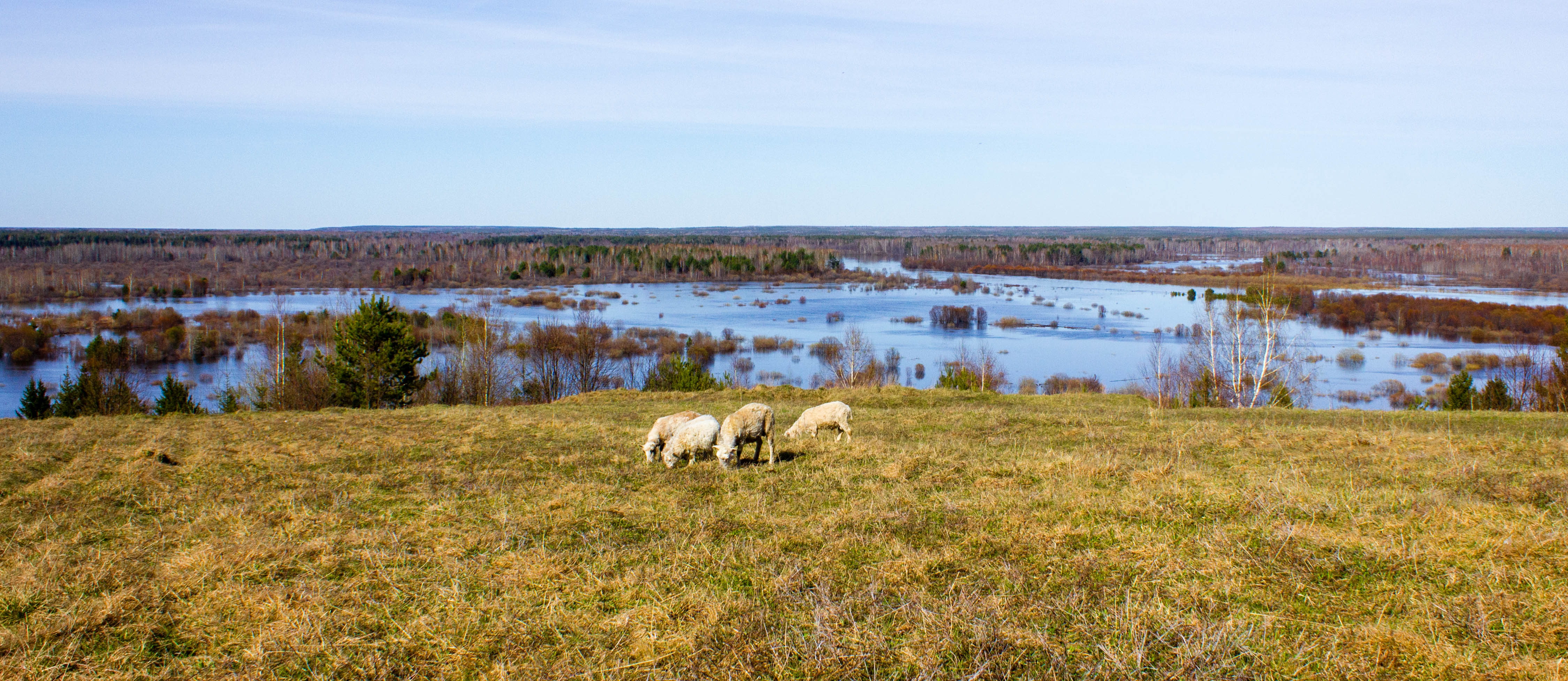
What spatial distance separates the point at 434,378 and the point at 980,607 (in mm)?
36331

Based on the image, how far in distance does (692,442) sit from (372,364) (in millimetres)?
23204

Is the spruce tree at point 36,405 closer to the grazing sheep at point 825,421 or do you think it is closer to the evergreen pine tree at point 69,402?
the evergreen pine tree at point 69,402

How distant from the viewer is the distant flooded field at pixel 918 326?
150ft

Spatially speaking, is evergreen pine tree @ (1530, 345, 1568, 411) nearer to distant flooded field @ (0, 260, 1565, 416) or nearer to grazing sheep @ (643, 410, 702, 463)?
distant flooded field @ (0, 260, 1565, 416)

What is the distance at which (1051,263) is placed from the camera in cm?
A: 14988

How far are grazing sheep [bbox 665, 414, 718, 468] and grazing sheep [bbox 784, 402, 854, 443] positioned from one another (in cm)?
227

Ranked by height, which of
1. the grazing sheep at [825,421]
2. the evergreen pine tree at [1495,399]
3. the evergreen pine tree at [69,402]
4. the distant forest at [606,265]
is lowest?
the evergreen pine tree at [69,402]

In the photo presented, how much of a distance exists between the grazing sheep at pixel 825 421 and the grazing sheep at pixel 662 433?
2.10 metres

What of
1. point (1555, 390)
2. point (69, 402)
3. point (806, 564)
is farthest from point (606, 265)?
point (806, 564)

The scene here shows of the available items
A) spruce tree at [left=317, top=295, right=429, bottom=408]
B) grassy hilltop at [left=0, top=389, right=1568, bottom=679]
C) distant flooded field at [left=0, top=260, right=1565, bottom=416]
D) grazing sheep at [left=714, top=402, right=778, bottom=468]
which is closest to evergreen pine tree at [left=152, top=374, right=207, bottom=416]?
spruce tree at [left=317, top=295, right=429, bottom=408]

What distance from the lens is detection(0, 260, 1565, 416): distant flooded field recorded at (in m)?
45.8

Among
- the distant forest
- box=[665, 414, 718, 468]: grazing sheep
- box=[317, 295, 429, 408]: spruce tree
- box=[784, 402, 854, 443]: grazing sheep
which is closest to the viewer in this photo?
box=[665, 414, 718, 468]: grazing sheep

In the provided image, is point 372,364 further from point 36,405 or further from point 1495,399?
point 1495,399

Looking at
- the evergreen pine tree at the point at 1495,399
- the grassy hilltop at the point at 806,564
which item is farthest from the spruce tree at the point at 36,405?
the evergreen pine tree at the point at 1495,399
